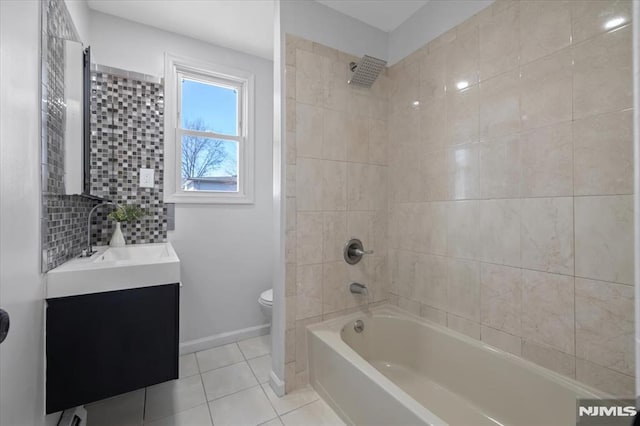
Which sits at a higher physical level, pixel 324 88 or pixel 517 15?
pixel 517 15

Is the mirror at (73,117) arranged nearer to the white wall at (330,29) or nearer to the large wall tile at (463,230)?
the white wall at (330,29)

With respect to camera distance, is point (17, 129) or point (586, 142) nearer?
point (17, 129)

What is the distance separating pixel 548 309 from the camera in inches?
50.4

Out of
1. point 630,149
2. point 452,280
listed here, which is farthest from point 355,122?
point 630,149

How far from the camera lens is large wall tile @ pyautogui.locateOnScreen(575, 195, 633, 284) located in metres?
1.06

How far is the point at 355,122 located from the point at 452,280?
1.24m

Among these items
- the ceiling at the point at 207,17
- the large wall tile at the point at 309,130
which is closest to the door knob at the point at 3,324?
the large wall tile at the point at 309,130

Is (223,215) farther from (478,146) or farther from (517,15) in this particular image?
(517,15)

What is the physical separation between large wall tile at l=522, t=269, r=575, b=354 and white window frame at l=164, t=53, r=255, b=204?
213 centimetres

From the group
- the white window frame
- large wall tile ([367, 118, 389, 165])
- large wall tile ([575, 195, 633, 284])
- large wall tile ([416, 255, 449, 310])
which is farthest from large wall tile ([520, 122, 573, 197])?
the white window frame

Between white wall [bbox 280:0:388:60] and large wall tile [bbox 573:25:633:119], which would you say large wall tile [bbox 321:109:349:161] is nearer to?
white wall [bbox 280:0:388:60]

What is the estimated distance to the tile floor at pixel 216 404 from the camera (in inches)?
59.5

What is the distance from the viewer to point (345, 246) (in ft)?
6.35

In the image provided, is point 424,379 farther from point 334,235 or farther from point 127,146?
point 127,146
